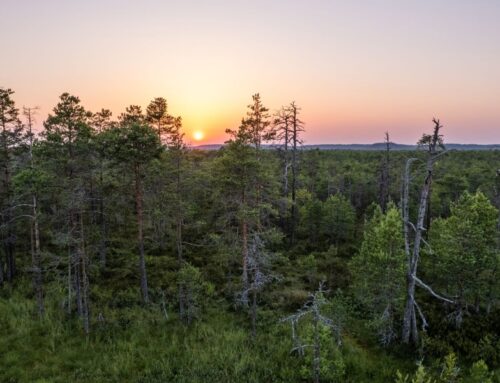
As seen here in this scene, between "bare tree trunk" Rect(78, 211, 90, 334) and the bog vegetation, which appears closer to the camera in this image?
the bog vegetation

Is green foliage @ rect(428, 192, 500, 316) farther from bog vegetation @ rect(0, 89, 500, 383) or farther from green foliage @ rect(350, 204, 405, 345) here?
green foliage @ rect(350, 204, 405, 345)

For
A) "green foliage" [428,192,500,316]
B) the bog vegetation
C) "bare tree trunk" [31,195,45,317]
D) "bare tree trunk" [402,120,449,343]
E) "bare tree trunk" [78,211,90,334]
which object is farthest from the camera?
"green foliage" [428,192,500,316]

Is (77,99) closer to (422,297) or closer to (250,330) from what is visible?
(250,330)

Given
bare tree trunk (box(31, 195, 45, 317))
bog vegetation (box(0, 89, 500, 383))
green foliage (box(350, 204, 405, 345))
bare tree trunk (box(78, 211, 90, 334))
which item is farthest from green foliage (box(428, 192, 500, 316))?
bare tree trunk (box(31, 195, 45, 317))

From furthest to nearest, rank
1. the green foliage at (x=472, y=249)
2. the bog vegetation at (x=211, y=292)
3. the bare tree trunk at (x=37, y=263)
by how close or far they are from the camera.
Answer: the green foliage at (x=472, y=249) → the bare tree trunk at (x=37, y=263) → the bog vegetation at (x=211, y=292)

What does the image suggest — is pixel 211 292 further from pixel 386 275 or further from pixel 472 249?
pixel 472 249

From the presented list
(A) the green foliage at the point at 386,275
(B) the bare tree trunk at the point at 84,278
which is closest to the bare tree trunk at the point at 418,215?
(A) the green foliage at the point at 386,275

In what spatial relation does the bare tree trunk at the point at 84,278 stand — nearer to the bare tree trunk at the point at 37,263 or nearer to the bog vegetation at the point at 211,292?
the bog vegetation at the point at 211,292

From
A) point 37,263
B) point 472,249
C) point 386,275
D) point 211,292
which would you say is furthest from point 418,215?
point 37,263

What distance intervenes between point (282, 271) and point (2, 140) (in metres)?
22.1

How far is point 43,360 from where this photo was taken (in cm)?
1599

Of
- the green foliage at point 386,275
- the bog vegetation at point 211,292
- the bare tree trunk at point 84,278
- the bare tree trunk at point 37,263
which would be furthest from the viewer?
the bare tree trunk at point 37,263

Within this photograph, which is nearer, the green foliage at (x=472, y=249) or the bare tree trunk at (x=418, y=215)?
the bare tree trunk at (x=418, y=215)

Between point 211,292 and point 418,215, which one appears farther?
point 211,292
